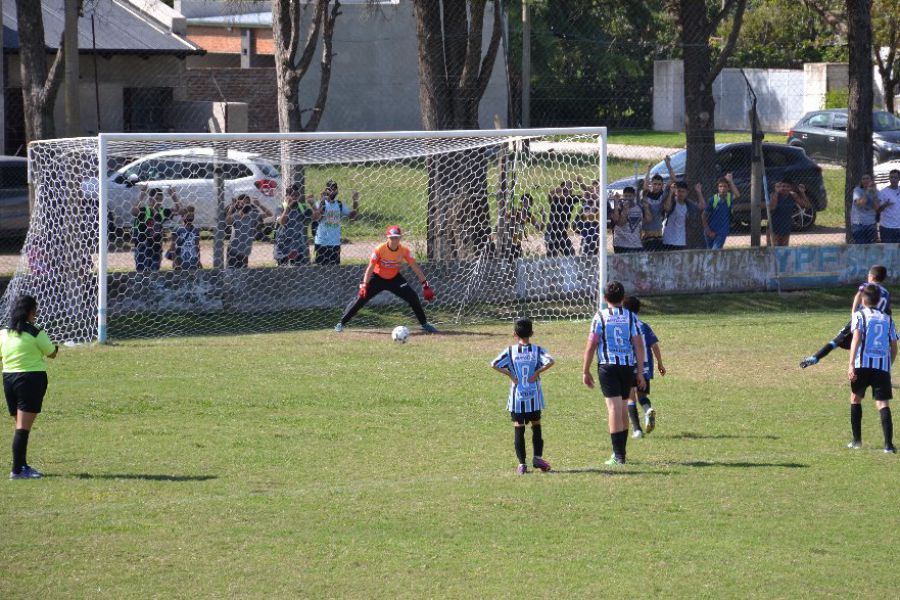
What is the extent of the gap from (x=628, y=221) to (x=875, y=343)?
9.81 meters

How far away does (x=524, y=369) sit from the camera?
9.76m

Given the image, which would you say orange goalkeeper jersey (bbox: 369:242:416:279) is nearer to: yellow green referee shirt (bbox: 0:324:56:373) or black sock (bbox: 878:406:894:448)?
yellow green referee shirt (bbox: 0:324:56:373)

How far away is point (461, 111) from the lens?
21984mm

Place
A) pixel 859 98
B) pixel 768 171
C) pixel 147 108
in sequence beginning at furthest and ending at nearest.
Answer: pixel 147 108 → pixel 768 171 → pixel 859 98

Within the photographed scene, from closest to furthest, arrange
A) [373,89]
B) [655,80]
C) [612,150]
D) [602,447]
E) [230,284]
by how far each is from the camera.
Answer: [602,447] < [230,284] < [655,80] < [612,150] < [373,89]

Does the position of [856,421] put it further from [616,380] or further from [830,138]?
[830,138]

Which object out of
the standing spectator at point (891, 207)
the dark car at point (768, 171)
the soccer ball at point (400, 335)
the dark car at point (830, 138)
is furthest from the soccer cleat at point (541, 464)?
the dark car at point (830, 138)

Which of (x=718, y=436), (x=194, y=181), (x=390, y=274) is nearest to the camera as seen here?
(x=718, y=436)

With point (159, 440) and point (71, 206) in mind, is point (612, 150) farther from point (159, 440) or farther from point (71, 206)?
point (159, 440)

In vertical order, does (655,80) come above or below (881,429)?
above

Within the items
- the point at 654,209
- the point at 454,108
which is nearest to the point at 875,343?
the point at 654,209

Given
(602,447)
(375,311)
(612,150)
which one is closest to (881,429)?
(602,447)

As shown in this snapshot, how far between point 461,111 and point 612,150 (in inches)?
451

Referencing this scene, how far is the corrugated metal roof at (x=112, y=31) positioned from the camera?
107ft
